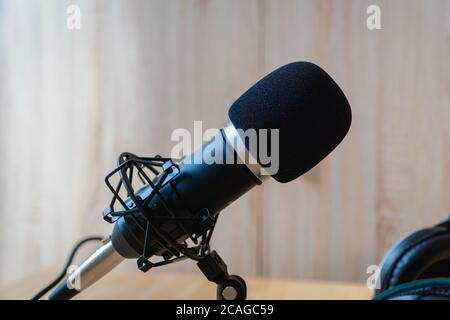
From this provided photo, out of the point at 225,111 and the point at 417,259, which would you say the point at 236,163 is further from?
the point at 225,111

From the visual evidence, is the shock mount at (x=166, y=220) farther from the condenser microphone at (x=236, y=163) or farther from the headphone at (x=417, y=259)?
the headphone at (x=417, y=259)

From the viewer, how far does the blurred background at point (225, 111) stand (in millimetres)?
1122

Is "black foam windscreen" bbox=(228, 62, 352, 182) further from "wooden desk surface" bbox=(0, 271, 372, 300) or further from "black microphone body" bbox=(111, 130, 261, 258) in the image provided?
"wooden desk surface" bbox=(0, 271, 372, 300)

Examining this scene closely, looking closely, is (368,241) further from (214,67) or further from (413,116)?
(214,67)

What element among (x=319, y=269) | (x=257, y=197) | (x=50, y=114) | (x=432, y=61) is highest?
(x=432, y=61)

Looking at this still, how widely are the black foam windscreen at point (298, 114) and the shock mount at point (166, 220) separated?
87mm

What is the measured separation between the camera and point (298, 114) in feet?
1.38

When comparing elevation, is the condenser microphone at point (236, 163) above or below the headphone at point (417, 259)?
above

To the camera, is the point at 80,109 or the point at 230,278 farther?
the point at 80,109

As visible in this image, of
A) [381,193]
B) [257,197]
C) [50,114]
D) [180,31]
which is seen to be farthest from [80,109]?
[381,193]

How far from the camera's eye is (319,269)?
1198 mm

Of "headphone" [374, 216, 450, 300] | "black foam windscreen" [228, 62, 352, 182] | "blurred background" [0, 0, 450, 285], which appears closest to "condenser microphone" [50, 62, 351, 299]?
"black foam windscreen" [228, 62, 352, 182]

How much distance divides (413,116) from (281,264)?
1.68 feet

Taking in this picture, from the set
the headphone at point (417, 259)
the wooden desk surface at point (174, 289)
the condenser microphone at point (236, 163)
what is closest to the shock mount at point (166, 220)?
the condenser microphone at point (236, 163)
